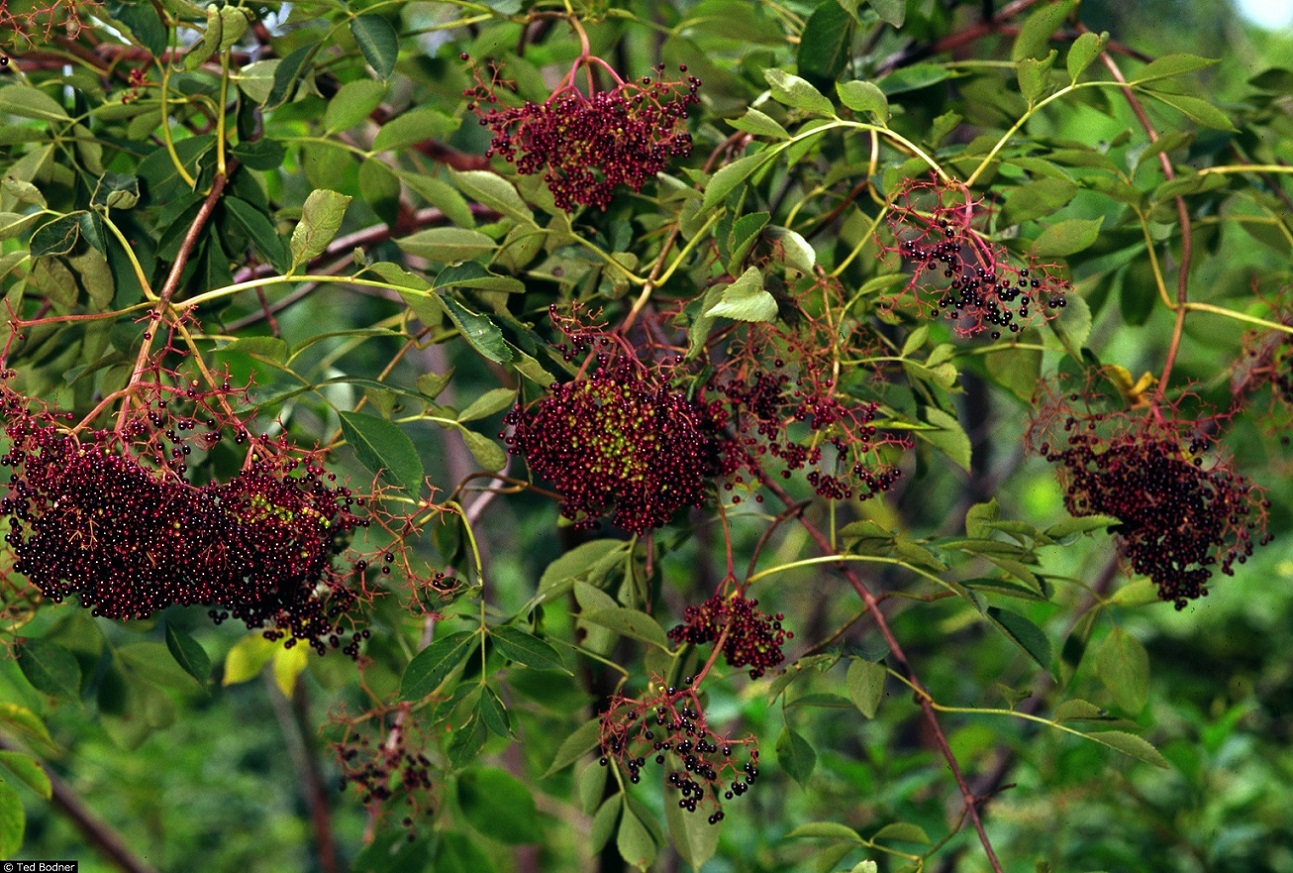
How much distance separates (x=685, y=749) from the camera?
925mm

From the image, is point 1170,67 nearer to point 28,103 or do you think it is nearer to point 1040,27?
point 1040,27

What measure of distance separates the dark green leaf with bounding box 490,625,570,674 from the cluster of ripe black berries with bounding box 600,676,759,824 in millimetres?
69

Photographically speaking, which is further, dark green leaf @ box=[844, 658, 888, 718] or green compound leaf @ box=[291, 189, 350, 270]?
dark green leaf @ box=[844, 658, 888, 718]

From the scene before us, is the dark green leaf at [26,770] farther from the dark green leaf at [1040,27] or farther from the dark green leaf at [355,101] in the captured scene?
the dark green leaf at [1040,27]

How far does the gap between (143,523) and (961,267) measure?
23.5 inches

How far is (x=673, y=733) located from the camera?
1.00 m

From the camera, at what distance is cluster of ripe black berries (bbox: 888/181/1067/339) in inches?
34.4

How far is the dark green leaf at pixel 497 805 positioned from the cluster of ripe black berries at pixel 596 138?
674 millimetres

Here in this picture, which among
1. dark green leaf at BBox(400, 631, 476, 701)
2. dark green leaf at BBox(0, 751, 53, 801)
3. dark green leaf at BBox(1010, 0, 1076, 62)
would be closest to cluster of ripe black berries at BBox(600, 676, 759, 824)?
dark green leaf at BBox(400, 631, 476, 701)

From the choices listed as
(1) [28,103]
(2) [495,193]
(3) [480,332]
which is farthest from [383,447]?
(1) [28,103]

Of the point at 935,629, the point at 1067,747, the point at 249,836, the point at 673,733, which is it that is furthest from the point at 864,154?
the point at 249,836

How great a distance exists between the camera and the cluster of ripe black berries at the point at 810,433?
0.97m

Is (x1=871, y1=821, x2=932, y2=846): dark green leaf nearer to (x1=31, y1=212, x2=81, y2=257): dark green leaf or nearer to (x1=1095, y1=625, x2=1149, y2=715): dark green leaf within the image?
(x1=1095, y1=625, x2=1149, y2=715): dark green leaf

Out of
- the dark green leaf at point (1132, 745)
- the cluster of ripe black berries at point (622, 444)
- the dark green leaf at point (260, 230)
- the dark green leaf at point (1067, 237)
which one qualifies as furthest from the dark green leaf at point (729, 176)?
the dark green leaf at point (1132, 745)
